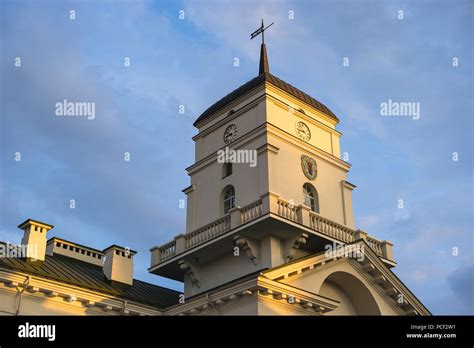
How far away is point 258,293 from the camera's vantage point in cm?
2298

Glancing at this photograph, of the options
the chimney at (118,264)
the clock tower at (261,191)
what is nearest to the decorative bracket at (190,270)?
the clock tower at (261,191)

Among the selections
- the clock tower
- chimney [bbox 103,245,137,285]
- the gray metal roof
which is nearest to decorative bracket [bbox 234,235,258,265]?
the clock tower

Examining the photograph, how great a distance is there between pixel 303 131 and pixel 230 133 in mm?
3286

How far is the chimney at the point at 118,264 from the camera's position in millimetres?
28625

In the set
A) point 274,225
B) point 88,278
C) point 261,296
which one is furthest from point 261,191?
point 88,278

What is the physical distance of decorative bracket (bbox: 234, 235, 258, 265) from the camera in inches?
1049

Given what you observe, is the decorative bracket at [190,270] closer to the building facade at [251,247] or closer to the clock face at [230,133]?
the building facade at [251,247]

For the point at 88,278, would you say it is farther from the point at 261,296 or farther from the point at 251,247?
the point at 261,296

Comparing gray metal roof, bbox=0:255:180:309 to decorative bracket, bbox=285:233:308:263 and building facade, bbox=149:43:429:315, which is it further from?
decorative bracket, bbox=285:233:308:263
